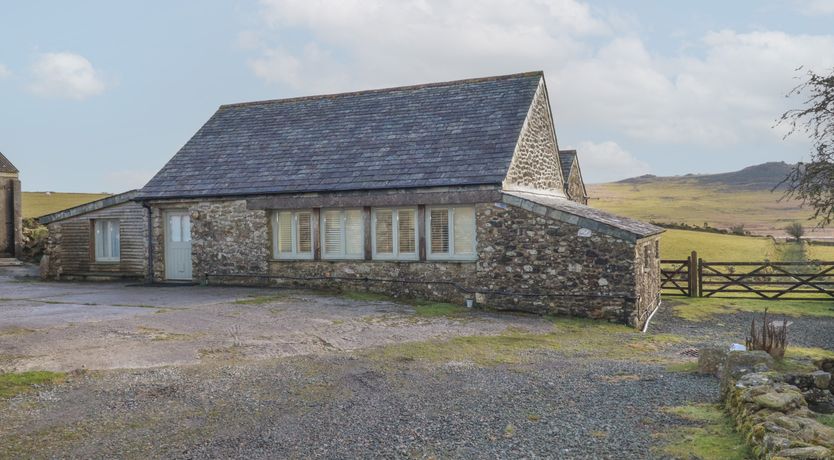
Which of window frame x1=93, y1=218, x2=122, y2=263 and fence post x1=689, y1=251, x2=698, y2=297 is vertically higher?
window frame x1=93, y1=218, x2=122, y2=263

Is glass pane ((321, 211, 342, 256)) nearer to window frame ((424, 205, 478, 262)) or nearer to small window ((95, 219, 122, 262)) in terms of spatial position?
window frame ((424, 205, 478, 262))

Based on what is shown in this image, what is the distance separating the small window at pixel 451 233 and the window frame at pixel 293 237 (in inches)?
146

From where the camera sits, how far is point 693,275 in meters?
21.7

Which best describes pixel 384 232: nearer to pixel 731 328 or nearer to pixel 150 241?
pixel 150 241

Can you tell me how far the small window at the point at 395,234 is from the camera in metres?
17.8

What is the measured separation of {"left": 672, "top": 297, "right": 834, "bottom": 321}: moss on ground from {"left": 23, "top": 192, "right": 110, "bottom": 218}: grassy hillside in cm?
4228

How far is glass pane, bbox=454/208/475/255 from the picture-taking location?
55.9 feet

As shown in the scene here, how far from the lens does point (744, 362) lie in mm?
8367

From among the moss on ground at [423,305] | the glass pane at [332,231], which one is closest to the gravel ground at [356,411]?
the moss on ground at [423,305]

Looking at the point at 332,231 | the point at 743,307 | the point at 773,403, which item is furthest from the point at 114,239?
the point at 773,403

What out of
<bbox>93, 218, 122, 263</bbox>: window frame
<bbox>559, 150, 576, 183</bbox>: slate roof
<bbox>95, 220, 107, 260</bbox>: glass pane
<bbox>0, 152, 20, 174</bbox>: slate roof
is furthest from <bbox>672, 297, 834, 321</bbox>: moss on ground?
<bbox>0, 152, 20, 174</bbox>: slate roof

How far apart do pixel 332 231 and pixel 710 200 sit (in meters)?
106

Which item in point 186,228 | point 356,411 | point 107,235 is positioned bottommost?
point 356,411

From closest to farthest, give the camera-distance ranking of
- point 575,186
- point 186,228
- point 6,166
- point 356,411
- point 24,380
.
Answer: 1. point 356,411
2. point 24,380
3. point 186,228
4. point 575,186
5. point 6,166
